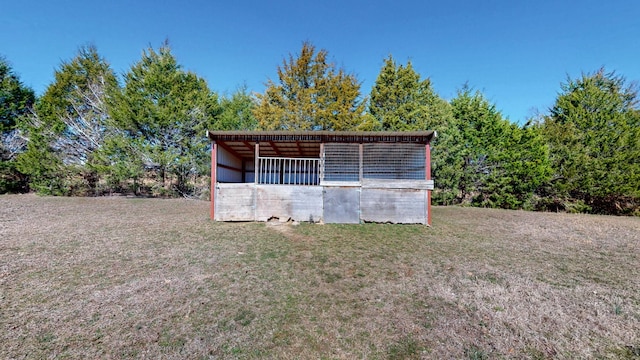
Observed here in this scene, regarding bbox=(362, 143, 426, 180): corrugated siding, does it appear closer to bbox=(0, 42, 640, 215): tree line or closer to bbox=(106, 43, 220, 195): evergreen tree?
bbox=(0, 42, 640, 215): tree line

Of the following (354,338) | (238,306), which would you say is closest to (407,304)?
(354,338)

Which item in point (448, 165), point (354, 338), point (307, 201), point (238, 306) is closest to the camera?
point (354, 338)

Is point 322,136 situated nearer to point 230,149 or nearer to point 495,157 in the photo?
point 230,149

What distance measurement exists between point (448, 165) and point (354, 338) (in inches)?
479

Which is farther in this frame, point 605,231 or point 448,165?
point 448,165

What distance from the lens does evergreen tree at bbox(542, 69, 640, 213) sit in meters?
9.85

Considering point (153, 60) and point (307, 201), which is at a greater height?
point (153, 60)

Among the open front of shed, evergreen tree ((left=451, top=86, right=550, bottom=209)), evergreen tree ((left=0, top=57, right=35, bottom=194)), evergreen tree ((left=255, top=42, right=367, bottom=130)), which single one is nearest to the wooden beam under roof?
the open front of shed

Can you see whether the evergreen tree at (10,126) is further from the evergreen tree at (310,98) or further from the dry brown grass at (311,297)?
the dry brown grass at (311,297)

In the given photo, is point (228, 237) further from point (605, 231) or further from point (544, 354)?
point (605, 231)

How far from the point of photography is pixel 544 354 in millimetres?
1940

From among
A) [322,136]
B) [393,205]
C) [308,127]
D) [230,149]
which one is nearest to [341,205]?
[393,205]

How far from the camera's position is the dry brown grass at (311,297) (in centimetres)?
202

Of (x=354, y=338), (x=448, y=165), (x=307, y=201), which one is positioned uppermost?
(x=448, y=165)
